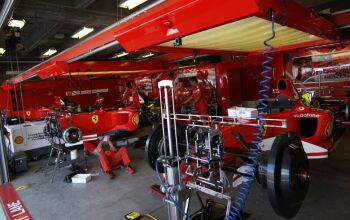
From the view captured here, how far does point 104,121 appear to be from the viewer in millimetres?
5832

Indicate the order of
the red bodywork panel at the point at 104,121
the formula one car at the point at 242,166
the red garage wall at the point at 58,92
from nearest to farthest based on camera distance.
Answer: the formula one car at the point at 242,166
the red bodywork panel at the point at 104,121
the red garage wall at the point at 58,92

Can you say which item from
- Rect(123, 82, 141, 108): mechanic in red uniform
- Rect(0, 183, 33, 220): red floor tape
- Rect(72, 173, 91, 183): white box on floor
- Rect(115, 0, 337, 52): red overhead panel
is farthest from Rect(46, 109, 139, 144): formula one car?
Rect(115, 0, 337, 52): red overhead panel

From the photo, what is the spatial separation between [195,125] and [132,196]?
2.25m

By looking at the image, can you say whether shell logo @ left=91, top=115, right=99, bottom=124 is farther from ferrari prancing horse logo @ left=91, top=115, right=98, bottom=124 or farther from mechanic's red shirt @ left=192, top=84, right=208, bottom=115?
mechanic's red shirt @ left=192, top=84, right=208, bottom=115

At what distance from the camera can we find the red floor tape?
3379 mm

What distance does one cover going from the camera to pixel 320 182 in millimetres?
3617

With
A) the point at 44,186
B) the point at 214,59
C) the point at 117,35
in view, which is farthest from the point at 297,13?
the point at 214,59

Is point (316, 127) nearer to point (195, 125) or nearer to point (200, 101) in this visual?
point (195, 125)

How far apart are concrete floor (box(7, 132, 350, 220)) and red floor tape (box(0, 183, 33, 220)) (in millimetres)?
87

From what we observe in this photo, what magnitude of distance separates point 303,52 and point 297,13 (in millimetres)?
5610

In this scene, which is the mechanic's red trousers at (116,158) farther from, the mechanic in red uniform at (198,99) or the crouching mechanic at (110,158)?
the mechanic in red uniform at (198,99)

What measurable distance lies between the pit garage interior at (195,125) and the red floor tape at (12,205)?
0.10 feet

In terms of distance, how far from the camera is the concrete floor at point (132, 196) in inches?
117

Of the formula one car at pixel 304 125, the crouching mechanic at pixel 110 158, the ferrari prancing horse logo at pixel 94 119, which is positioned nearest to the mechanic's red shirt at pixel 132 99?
the ferrari prancing horse logo at pixel 94 119
